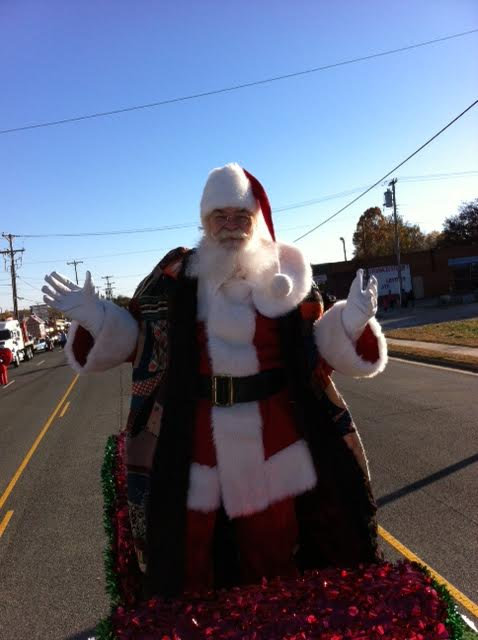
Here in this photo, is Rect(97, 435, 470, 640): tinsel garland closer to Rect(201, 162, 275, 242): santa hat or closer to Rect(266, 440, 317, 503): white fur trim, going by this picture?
Rect(266, 440, 317, 503): white fur trim

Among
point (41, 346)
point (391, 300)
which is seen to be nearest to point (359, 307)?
point (391, 300)

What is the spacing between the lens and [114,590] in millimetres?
2211

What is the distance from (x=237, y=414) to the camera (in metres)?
2.11

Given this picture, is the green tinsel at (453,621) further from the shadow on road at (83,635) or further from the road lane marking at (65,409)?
the road lane marking at (65,409)

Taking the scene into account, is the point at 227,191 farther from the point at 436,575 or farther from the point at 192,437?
the point at 436,575

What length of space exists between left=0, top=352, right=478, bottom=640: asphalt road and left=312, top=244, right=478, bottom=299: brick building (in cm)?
3677

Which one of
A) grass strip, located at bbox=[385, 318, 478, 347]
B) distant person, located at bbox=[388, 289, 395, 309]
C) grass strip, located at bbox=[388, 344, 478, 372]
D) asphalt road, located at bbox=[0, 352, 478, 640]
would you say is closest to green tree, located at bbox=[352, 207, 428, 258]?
distant person, located at bbox=[388, 289, 395, 309]

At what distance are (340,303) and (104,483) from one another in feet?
4.42

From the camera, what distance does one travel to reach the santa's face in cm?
232

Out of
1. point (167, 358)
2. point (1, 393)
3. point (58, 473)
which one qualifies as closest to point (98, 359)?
point (167, 358)

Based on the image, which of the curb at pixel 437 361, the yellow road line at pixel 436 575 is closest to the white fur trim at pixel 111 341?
the yellow road line at pixel 436 575

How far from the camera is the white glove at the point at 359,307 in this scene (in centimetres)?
212

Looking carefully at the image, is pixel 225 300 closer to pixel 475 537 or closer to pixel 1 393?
pixel 475 537

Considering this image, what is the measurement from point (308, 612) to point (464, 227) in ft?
205
